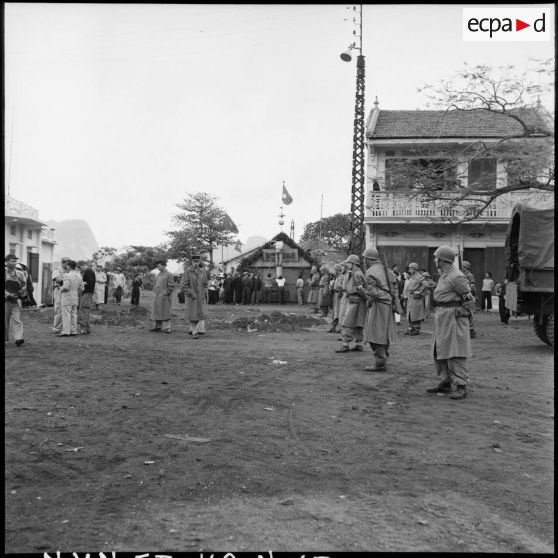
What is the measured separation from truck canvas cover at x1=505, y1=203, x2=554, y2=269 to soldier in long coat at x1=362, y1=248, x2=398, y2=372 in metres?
3.86

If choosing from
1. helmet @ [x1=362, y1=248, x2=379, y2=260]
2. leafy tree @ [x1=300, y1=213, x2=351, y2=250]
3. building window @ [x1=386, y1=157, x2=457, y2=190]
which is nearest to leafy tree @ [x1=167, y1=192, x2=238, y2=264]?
leafy tree @ [x1=300, y1=213, x2=351, y2=250]

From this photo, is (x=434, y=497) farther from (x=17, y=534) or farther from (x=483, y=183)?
(x=483, y=183)

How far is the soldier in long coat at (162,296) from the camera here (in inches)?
583

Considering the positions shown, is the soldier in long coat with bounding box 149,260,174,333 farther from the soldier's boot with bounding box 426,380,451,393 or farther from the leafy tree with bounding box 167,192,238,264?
the leafy tree with bounding box 167,192,238,264

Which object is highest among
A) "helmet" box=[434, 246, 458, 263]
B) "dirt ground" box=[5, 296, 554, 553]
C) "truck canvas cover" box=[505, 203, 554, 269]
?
"truck canvas cover" box=[505, 203, 554, 269]

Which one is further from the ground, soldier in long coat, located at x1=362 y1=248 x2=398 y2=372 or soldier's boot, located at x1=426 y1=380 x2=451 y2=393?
Result: soldier in long coat, located at x1=362 y1=248 x2=398 y2=372

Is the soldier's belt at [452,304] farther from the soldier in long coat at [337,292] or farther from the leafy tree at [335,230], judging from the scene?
the leafy tree at [335,230]

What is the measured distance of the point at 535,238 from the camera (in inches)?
468

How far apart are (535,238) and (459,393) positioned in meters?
5.84

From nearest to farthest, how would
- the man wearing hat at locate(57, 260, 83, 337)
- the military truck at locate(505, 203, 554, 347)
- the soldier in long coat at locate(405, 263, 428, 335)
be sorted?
the military truck at locate(505, 203, 554, 347), the man wearing hat at locate(57, 260, 83, 337), the soldier in long coat at locate(405, 263, 428, 335)

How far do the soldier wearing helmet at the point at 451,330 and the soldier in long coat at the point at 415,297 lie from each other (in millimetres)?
6721

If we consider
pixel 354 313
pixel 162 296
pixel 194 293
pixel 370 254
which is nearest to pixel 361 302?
pixel 354 313

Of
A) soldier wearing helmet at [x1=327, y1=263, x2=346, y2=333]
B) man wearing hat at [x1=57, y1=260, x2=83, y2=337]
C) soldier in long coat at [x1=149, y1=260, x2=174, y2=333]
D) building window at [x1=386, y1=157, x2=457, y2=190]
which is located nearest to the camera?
man wearing hat at [x1=57, y1=260, x2=83, y2=337]

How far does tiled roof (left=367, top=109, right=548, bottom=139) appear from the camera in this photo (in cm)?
2725
